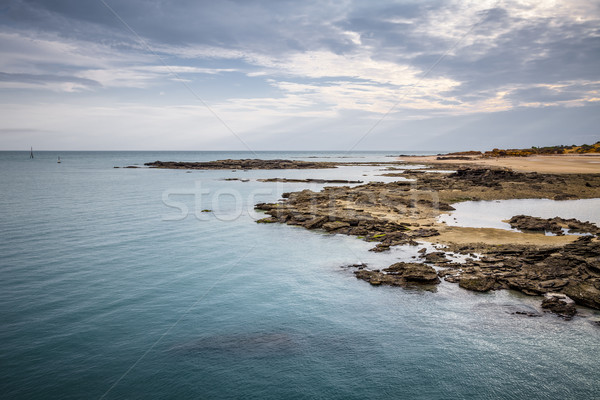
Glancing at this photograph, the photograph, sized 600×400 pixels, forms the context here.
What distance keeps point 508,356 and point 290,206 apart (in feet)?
87.5

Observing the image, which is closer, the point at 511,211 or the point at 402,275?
the point at 402,275

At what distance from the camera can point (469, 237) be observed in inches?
906

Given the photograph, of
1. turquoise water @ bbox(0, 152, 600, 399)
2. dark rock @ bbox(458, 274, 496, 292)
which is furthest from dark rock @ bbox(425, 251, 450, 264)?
dark rock @ bbox(458, 274, 496, 292)

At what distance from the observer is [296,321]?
13.3 meters

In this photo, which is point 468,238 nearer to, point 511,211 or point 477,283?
point 477,283

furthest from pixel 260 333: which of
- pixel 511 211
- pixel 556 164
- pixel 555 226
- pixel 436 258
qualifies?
pixel 556 164

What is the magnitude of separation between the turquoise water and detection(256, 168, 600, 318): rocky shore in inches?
46.7

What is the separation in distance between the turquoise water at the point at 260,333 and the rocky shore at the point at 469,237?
1.19 m

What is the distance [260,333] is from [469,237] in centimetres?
1680

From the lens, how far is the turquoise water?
964 cm

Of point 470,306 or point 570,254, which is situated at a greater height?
point 570,254

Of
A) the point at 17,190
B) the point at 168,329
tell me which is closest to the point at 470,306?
the point at 168,329

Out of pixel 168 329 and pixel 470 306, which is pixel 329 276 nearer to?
pixel 470 306

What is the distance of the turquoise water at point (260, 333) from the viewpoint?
9641 millimetres
